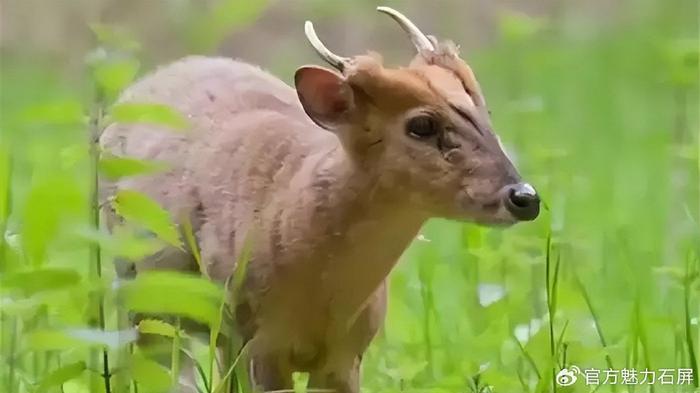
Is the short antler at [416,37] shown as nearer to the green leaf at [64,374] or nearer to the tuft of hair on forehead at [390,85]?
the tuft of hair on forehead at [390,85]

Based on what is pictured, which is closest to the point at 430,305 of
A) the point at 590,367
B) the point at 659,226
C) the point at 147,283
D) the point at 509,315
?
the point at 509,315

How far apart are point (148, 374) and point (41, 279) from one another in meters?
0.10

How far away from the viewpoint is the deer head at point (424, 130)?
3.22 feet

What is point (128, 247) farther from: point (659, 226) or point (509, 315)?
point (659, 226)

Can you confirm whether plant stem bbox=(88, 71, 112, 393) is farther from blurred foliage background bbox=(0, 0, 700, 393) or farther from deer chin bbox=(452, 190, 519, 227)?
deer chin bbox=(452, 190, 519, 227)

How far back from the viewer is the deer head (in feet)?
3.22

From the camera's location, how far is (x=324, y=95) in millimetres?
1040

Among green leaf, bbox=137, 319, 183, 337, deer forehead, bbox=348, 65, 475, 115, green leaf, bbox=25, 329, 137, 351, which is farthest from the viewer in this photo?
deer forehead, bbox=348, 65, 475, 115

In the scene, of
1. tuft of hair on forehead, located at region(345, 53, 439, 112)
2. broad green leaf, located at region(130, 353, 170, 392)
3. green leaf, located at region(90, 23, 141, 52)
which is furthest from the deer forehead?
broad green leaf, located at region(130, 353, 170, 392)

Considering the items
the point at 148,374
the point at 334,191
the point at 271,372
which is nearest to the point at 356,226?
the point at 334,191

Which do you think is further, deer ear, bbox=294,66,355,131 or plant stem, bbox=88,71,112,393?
deer ear, bbox=294,66,355,131
